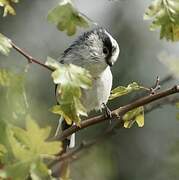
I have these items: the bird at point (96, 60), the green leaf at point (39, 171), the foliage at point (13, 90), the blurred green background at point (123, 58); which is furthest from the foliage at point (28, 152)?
Answer: the blurred green background at point (123, 58)

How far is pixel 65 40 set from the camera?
29.9 ft

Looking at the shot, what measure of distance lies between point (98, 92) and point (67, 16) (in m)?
1.55

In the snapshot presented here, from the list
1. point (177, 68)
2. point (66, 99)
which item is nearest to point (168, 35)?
point (177, 68)

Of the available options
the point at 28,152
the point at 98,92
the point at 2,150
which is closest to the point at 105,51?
the point at 98,92

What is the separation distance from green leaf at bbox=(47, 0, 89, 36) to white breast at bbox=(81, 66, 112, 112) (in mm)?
1405

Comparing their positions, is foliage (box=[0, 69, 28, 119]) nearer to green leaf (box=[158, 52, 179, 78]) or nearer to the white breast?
green leaf (box=[158, 52, 179, 78])

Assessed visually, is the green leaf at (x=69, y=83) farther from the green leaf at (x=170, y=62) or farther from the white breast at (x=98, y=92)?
the white breast at (x=98, y=92)

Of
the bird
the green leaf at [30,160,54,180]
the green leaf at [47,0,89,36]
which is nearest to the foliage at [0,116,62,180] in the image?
the green leaf at [30,160,54,180]

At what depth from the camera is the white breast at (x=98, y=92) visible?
3283mm

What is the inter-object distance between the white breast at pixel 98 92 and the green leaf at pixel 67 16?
1405mm

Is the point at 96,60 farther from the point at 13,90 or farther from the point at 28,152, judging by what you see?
the point at 28,152

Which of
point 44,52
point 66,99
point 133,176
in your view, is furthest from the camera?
point 44,52

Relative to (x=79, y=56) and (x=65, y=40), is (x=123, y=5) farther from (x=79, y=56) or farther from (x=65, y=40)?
(x=79, y=56)

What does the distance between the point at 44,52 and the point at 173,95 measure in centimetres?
654
